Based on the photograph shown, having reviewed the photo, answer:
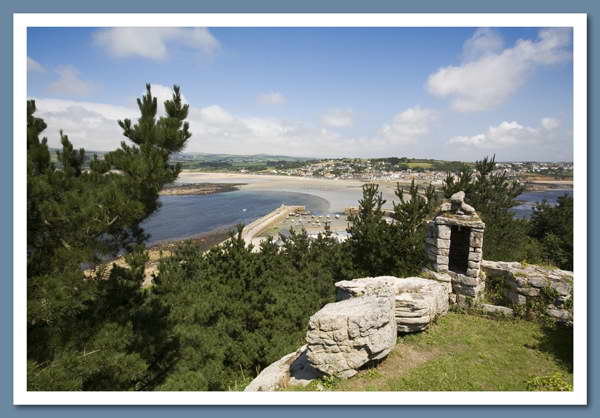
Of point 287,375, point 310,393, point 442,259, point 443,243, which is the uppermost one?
point 443,243

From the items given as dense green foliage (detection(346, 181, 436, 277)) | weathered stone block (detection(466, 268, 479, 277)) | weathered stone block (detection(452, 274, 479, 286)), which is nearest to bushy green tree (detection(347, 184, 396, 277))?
dense green foliage (detection(346, 181, 436, 277))

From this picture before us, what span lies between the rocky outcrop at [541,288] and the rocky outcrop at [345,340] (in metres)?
4.77

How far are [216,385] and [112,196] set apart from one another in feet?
16.5

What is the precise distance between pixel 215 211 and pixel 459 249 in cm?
4439

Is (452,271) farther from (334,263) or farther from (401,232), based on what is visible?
(334,263)

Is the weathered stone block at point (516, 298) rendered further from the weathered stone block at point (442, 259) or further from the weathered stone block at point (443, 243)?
the weathered stone block at point (443, 243)

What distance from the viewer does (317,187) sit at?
8006 cm

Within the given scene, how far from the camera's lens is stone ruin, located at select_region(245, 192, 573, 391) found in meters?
4.77

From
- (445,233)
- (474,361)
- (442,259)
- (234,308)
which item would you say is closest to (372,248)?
(442,259)

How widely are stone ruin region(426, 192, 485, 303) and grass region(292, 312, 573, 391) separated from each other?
3.62 feet

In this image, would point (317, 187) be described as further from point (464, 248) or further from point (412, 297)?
point (412, 297)

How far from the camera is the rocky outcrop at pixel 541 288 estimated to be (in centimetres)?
677

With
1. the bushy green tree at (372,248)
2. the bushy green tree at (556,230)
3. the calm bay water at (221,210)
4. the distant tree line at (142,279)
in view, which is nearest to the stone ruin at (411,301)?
the distant tree line at (142,279)

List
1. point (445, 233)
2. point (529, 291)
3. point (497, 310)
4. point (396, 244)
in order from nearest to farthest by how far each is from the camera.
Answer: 1. point (529, 291)
2. point (497, 310)
3. point (445, 233)
4. point (396, 244)
